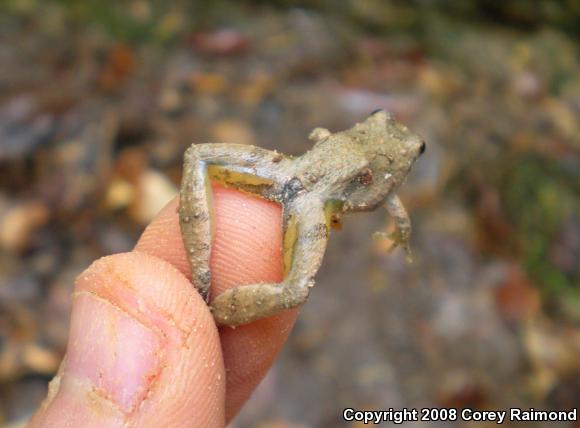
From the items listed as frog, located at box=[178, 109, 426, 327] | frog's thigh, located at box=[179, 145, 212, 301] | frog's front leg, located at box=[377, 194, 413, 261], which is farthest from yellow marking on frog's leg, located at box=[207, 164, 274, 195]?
frog's front leg, located at box=[377, 194, 413, 261]

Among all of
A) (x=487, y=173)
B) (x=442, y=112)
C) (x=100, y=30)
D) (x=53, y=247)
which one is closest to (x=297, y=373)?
(x=53, y=247)

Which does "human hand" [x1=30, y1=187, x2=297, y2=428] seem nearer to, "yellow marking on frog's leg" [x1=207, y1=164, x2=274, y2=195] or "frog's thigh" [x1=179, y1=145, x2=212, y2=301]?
"frog's thigh" [x1=179, y1=145, x2=212, y2=301]

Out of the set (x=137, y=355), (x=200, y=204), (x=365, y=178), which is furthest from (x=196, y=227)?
(x=365, y=178)

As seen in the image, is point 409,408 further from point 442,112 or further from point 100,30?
point 100,30

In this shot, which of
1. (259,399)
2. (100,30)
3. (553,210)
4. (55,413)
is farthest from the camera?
(100,30)

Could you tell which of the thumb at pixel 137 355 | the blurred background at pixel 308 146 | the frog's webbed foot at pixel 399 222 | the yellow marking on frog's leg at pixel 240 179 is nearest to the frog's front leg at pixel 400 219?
the frog's webbed foot at pixel 399 222
